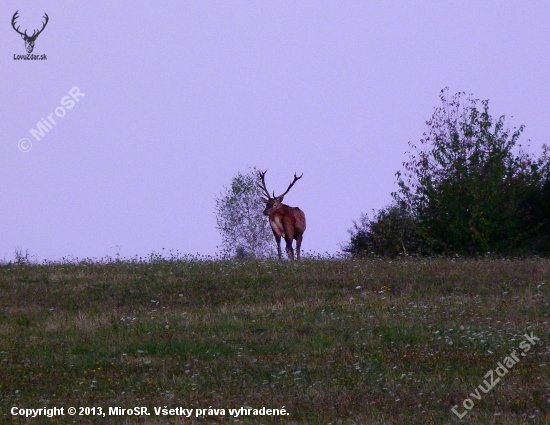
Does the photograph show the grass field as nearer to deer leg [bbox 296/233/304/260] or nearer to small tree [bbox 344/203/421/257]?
deer leg [bbox 296/233/304/260]

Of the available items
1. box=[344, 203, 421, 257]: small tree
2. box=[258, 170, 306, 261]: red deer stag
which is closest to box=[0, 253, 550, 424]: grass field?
box=[258, 170, 306, 261]: red deer stag

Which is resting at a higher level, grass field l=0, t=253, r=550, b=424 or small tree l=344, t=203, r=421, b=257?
small tree l=344, t=203, r=421, b=257

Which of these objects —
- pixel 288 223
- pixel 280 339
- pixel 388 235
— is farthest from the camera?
pixel 388 235

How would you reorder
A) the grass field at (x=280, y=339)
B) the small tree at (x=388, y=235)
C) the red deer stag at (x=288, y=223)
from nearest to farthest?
the grass field at (x=280, y=339), the red deer stag at (x=288, y=223), the small tree at (x=388, y=235)

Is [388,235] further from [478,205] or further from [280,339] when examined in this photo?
[280,339]

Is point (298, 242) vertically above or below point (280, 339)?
above

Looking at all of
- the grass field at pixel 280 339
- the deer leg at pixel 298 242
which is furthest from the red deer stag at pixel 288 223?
the grass field at pixel 280 339

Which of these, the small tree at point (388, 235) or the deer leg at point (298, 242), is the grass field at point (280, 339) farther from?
the small tree at point (388, 235)

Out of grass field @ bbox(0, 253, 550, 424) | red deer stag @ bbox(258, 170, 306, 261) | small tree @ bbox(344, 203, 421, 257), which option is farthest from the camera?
small tree @ bbox(344, 203, 421, 257)

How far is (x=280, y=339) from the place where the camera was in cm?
1379

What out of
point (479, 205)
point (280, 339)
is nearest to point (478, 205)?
point (479, 205)

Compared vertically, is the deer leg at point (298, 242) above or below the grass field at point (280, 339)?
above

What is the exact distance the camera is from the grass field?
1054 centimetres

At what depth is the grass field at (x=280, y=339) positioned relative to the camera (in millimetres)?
10539
